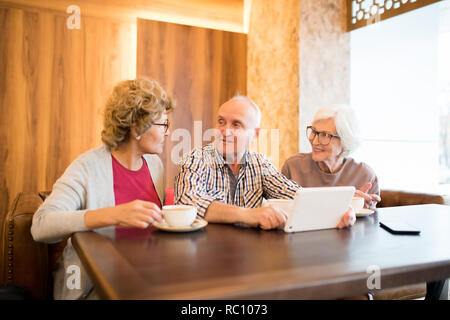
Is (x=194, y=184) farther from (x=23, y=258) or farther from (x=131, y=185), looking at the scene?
(x=23, y=258)

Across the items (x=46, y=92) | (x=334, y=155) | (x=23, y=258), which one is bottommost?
(x=23, y=258)

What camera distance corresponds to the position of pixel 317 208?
3.76 feet

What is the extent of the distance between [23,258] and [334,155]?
171 cm

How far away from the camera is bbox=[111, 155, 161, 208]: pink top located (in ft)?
4.95

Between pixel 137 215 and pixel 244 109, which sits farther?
pixel 244 109

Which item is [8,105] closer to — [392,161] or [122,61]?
[122,61]

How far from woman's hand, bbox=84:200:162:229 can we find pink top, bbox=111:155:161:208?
378mm

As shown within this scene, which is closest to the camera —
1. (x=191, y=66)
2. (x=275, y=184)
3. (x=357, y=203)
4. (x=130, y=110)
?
(x=357, y=203)

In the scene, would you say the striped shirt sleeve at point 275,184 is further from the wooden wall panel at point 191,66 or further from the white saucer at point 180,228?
the wooden wall panel at point 191,66

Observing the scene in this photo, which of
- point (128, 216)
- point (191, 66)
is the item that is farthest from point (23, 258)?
point (191, 66)

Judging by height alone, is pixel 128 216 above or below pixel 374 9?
below
